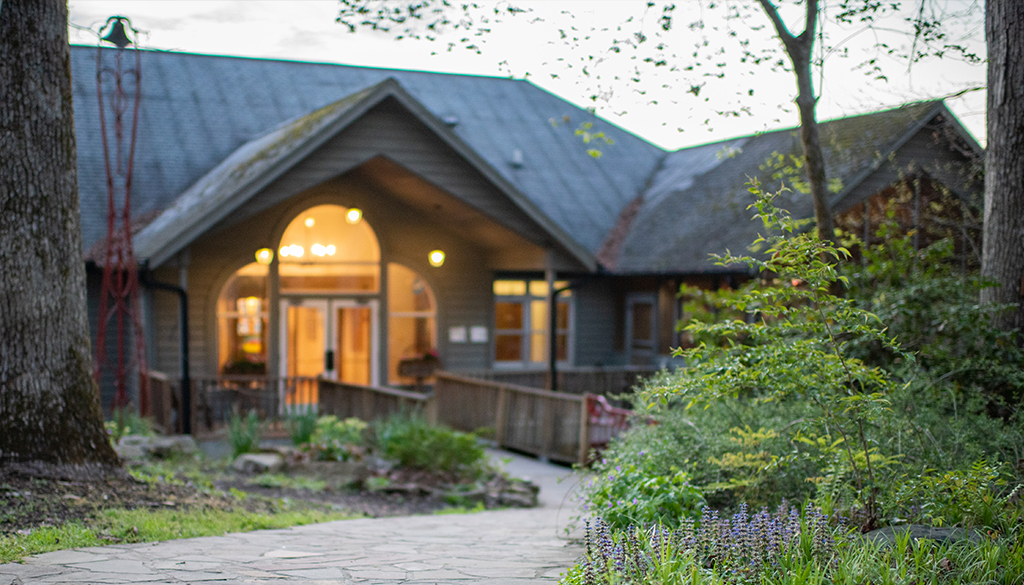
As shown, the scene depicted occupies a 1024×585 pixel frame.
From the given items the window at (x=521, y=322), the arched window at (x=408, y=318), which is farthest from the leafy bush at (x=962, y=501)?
the window at (x=521, y=322)

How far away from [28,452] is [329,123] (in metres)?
8.26

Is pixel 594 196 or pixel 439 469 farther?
pixel 594 196

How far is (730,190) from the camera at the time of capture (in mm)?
18719

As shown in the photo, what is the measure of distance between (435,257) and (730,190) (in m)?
6.32

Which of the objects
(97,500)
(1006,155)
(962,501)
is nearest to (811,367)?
(962,501)

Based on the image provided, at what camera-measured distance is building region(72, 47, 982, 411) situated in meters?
14.7

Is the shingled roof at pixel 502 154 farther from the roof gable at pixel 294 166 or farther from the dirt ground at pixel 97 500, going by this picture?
the dirt ground at pixel 97 500

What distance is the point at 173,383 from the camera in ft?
46.4

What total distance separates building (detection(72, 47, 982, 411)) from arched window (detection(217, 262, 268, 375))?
0.13 feet

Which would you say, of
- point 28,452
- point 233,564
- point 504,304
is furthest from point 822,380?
point 504,304

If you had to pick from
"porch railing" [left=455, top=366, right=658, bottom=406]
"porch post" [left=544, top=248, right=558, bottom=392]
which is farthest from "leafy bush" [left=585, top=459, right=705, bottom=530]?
"porch railing" [left=455, top=366, right=658, bottom=406]

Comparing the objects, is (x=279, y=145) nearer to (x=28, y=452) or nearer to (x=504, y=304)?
(x=504, y=304)

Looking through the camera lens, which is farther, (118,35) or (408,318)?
(408,318)

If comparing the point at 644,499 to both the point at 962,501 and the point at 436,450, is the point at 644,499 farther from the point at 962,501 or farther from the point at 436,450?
the point at 436,450
